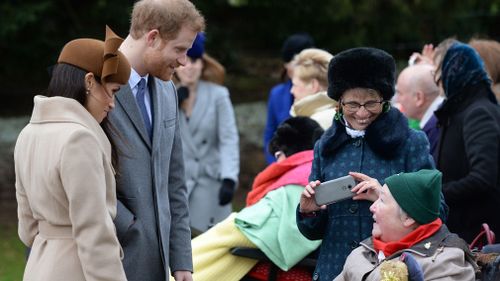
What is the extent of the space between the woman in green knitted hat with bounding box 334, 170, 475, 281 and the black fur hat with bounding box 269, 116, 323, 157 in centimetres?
139

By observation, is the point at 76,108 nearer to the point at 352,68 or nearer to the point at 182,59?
the point at 182,59

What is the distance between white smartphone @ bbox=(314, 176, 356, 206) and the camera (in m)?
4.47

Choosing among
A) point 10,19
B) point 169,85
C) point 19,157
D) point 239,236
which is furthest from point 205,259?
point 10,19

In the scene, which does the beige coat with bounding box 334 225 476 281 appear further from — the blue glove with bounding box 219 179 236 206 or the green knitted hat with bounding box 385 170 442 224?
the blue glove with bounding box 219 179 236 206

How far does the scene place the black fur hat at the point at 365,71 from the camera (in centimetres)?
466

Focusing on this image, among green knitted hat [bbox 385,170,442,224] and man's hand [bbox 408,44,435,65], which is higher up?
green knitted hat [bbox 385,170,442,224]

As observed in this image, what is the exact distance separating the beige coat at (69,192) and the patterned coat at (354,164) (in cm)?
125

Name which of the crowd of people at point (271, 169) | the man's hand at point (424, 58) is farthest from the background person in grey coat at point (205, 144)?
the man's hand at point (424, 58)

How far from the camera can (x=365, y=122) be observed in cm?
466

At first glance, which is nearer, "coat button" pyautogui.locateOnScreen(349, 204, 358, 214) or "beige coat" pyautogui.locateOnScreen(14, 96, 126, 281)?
"beige coat" pyautogui.locateOnScreen(14, 96, 126, 281)

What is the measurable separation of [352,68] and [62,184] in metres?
1.59

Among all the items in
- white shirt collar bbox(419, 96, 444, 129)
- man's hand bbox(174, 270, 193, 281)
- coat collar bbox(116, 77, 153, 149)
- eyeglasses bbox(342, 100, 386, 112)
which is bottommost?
man's hand bbox(174, 270, 193, 281)

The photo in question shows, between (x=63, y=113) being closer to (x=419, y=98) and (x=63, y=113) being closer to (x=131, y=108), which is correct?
(x=131, y=108)

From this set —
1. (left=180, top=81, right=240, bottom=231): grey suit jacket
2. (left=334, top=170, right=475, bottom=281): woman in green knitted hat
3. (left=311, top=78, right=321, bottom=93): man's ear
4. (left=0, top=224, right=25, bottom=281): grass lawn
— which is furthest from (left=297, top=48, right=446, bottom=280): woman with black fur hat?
(left=0, top=224, right=25, bottom=281): grass lawn
